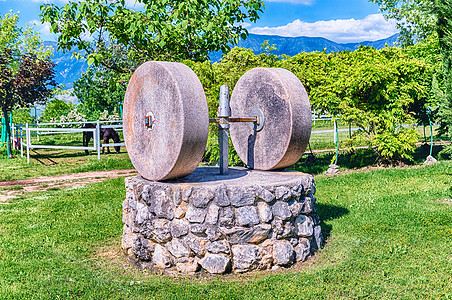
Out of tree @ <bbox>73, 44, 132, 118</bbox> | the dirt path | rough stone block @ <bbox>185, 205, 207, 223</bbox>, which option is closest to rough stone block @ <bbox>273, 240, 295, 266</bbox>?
rough stone block @ <bbox>185, 205, 207, 223</bbox>

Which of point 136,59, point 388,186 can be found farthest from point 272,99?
point 136,59

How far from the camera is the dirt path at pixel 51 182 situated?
10594mm

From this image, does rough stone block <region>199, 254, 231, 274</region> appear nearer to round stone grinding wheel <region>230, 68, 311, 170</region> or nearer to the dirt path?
round stone grinding wheel <region>230, 68, 311, 170</region>

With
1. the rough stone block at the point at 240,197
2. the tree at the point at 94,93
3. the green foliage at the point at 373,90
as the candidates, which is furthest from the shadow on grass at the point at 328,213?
the tree at the point at 94,93

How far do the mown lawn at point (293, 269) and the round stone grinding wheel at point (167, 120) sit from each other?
51.7 inches

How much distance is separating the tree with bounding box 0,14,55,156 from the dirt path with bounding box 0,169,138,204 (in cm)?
637

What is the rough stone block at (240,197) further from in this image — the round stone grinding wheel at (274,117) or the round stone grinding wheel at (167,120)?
the round stone grinding wheel at (274,117)

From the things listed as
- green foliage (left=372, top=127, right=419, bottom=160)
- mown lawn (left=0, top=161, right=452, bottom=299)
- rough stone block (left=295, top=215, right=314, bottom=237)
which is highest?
green foliage (left=372, top=127, right=419, bottom=160)

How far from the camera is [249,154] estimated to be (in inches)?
266

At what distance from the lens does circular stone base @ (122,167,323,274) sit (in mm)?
5074

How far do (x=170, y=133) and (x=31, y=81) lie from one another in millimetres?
17846

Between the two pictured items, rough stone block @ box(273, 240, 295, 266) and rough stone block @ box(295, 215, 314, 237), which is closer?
rough stone block @ box(273, 240, 295, 266)

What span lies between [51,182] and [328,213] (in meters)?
7.67

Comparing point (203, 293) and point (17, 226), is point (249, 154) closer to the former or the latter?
point (203, 293)
